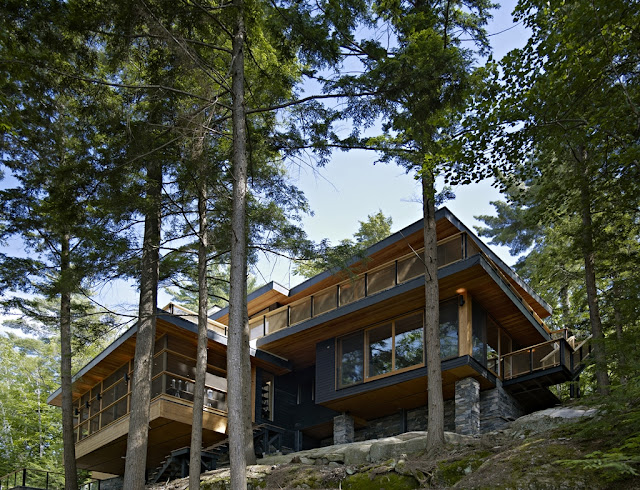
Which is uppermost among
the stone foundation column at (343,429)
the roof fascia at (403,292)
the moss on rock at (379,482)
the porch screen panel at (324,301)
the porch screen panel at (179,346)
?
the porch screen panel at (324,301)

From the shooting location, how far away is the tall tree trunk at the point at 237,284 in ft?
27.4

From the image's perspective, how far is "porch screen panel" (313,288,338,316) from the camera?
1583 cm

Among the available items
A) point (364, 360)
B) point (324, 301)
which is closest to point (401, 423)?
point (364, 360)

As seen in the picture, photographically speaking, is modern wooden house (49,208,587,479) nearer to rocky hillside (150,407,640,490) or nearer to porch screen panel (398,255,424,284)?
porch screen panel (398,255,424,284)

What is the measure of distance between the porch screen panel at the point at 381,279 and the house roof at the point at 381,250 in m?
0.53

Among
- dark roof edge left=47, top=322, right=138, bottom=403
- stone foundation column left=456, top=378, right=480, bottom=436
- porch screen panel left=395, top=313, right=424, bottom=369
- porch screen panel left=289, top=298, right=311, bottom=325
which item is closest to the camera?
stone foundation column left=456, top=378, right=480, bottom=436

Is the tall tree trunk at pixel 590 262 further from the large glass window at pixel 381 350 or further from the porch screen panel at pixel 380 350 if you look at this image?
the porch screen panel at pixel 380 350

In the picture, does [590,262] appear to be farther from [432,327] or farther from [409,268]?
[432,327]

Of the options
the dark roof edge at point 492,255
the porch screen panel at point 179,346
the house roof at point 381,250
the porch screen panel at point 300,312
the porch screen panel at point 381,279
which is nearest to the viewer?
the dark roof edge at point 492,255

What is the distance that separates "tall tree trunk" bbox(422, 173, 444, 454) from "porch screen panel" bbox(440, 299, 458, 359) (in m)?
1.83

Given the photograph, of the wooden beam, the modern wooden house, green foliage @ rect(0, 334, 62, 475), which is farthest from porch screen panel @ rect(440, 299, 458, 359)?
green foliage @ rect(0, 334, 62, 475)

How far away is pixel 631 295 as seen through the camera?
1115cm

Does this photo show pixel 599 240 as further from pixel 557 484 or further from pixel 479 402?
pixel 557 484

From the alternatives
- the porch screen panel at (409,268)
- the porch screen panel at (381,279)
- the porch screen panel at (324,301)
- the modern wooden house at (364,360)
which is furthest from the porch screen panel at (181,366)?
the porch screen panel at (409,268)
